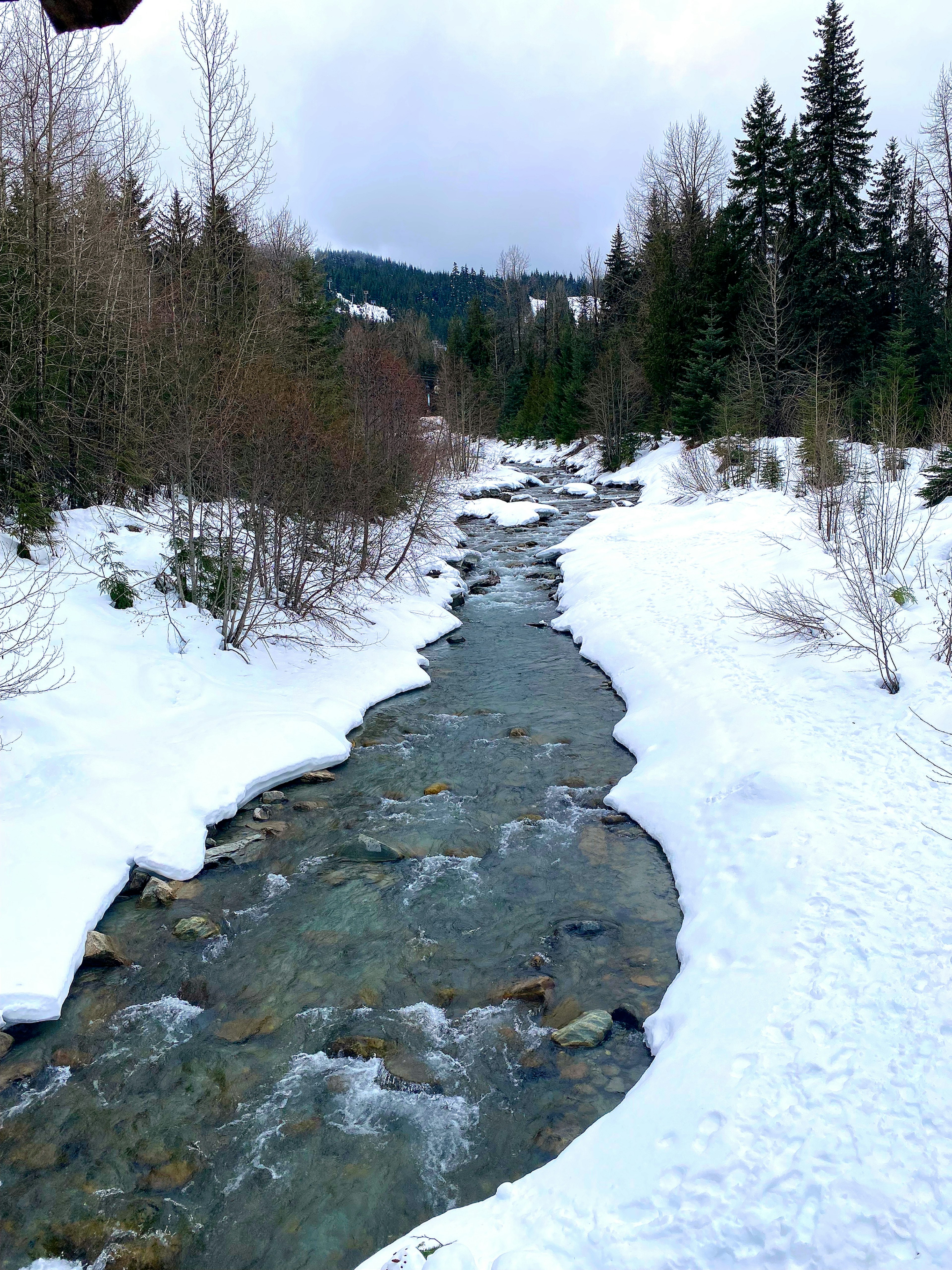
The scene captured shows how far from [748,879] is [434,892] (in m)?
2.91

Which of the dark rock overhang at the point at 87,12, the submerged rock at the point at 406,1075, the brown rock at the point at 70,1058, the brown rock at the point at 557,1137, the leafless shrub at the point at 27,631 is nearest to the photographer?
the dark rock overhang at the point at 87,12

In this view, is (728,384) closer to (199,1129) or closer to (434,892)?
(434,892)

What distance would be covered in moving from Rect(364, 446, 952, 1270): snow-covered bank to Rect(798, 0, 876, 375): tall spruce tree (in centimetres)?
2542

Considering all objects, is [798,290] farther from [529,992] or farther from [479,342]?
[479,342]

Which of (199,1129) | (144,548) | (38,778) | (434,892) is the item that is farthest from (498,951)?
(144,548)

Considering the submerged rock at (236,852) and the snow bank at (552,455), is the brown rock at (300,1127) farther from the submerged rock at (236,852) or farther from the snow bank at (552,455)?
the snow bank at (552,455)

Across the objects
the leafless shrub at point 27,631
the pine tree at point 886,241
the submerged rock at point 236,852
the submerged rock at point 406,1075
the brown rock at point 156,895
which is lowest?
the submerged rock at point 406,1075

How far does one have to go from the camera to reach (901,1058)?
4.18 meters

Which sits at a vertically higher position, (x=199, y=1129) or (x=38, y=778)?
(x=38, y=778)

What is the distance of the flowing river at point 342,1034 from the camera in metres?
4.35

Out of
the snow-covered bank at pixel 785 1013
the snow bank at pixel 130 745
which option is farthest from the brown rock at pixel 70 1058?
the snow-covered bank at pixel 785 1013

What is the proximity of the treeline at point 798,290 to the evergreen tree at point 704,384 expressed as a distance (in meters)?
0.09

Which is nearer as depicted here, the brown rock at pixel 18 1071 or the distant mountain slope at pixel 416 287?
the brown rock at pixel 18 1071

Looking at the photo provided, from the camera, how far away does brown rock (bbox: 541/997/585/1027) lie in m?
5.70
